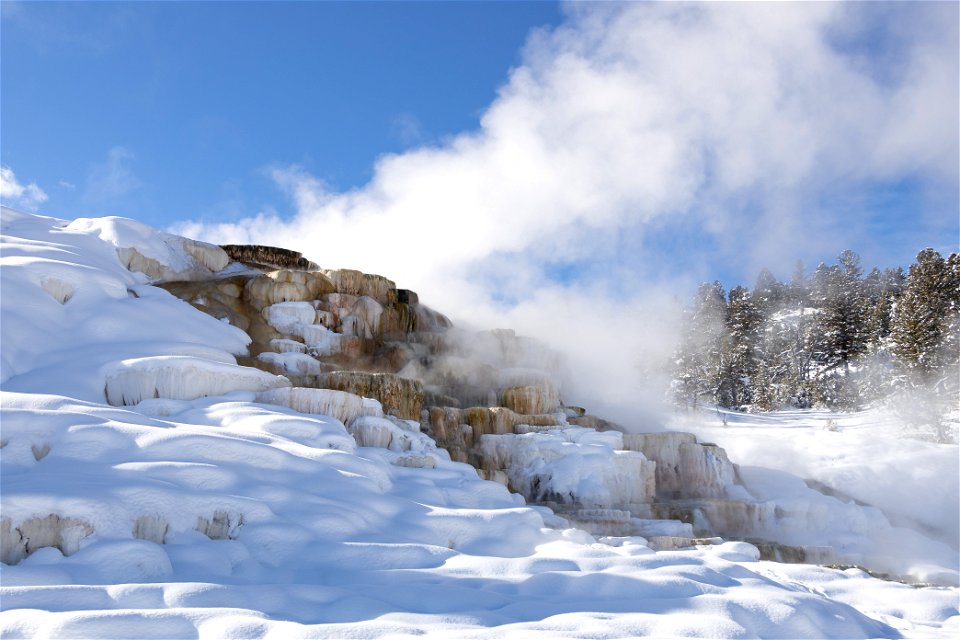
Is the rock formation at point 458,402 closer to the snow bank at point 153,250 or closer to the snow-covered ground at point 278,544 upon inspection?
the snow bank at point 153,250

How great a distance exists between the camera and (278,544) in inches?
246

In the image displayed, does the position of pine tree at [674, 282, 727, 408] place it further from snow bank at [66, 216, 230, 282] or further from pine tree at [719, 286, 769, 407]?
snow bank at [66, 216, 230, 282]

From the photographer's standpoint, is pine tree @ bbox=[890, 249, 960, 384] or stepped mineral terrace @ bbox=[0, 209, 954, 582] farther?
pine tree @ bbox=[890, 249, 960, 384]

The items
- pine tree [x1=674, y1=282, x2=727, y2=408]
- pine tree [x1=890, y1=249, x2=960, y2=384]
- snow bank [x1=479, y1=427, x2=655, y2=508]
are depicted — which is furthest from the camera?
pine tree [x1=674, y1=282, x2=727, y2=408]

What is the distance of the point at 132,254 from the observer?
59.3 ft

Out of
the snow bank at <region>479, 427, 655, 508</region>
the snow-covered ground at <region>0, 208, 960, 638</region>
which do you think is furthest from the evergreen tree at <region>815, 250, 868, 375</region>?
the snow-covered ground at <region>0, 208, 960, 638</region>

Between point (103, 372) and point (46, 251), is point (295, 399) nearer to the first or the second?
point (103, 372)

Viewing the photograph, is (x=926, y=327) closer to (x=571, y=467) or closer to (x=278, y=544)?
(x=571, y=467)

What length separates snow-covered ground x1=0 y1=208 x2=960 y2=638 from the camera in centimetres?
475

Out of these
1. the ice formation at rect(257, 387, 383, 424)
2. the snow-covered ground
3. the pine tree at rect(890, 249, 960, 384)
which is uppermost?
the pine tree at rect(890, 249, 960, 384)

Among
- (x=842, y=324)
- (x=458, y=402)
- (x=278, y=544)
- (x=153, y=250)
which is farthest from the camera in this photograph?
(x=842, y=324)

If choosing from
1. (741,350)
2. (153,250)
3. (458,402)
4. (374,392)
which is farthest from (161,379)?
(741,350)

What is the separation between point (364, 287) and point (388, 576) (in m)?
15.5

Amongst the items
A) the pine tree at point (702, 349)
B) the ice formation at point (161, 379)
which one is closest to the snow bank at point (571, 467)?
the ice formation at point (161, 379)
